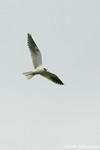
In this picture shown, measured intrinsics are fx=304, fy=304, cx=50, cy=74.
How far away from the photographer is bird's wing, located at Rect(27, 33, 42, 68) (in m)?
13.3

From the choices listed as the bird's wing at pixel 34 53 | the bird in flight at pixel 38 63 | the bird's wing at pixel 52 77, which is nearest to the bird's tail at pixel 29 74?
the bird in flight at pixel 38 63

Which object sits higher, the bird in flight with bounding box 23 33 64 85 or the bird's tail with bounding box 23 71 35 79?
the bird in flight with bounding box 23 33 64 85

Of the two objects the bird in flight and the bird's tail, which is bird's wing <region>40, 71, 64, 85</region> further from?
the bird's tail

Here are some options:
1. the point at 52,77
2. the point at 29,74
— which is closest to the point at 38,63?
the point at 52,77

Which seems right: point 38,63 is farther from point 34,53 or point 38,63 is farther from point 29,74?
point 29,74

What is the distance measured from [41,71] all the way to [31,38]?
1920 mm

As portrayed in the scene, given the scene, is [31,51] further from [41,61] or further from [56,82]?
[56,82]

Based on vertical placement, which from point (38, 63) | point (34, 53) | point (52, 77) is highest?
point (34, 53)

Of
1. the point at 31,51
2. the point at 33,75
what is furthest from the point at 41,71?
the point at 31,51

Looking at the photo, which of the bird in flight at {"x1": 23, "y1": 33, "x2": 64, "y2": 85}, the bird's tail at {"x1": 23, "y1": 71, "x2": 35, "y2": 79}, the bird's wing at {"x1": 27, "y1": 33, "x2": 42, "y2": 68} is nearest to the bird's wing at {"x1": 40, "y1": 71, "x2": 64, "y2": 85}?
the bird in flight at {"x1": 23, "y1": 33, "x2": 64, "y2": 85}

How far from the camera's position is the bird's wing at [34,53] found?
13.3m

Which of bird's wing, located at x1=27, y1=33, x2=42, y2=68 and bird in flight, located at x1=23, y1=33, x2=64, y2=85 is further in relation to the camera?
bird's wing, located at x1=27, y1=33, x2=42, y2=68

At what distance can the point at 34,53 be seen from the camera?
13531 mm

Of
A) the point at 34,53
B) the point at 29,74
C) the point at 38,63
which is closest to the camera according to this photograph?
the point at 29,74
